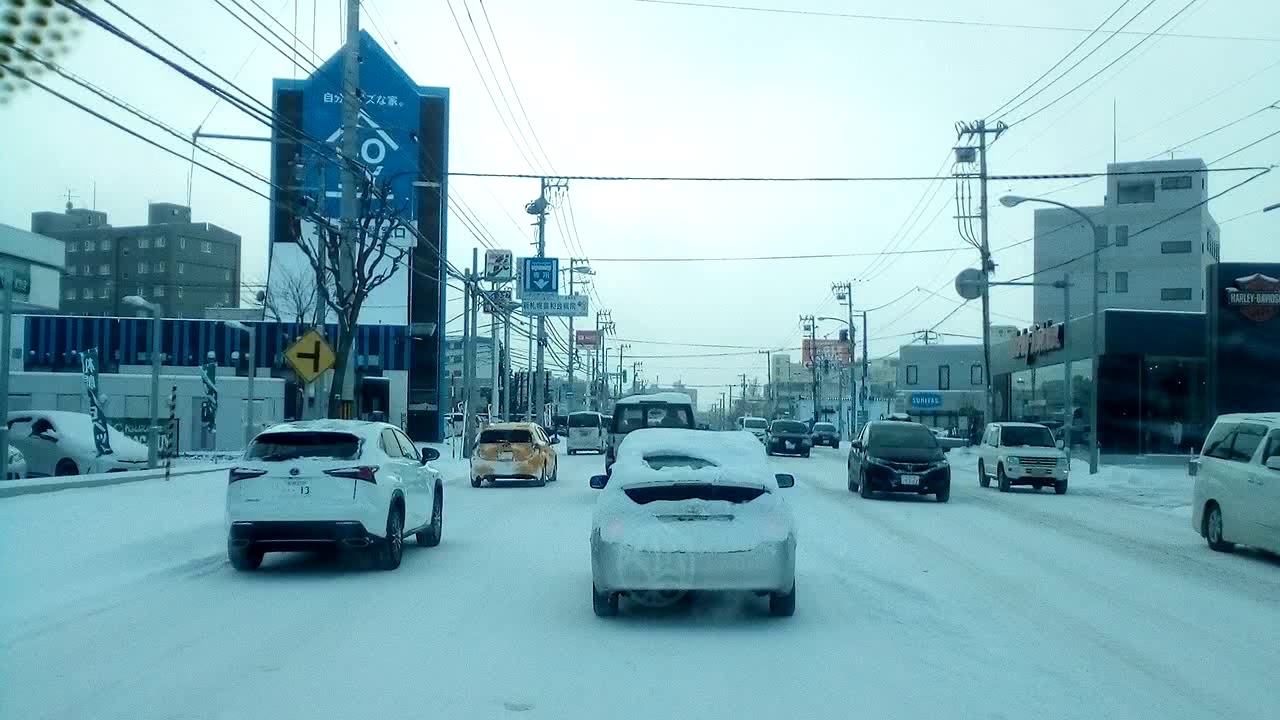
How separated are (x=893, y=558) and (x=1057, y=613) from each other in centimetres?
410

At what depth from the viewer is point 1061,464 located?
98.1ft

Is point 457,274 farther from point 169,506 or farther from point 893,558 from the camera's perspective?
point 893,558

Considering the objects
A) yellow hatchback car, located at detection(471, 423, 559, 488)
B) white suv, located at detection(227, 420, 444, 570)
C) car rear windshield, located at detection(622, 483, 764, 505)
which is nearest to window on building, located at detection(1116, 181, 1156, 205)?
yellow hatchback car, located at detection(471, 423, 559, 488)

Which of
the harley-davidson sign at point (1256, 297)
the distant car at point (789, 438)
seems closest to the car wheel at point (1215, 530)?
the harley-davidson sign at point (1256, 297)

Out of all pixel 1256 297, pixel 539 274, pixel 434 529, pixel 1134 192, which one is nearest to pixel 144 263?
pixel 539 274

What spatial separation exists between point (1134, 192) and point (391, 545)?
76.0 metres

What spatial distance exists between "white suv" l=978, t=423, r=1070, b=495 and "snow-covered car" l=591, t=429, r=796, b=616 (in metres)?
21.2

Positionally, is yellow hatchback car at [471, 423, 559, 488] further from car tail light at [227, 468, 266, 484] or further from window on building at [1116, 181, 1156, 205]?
window on building at [1116, 181, 1156, 205]

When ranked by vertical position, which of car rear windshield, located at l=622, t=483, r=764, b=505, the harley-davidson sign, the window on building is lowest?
car rear windshield, located at l=622, t=483, r=764, b=505

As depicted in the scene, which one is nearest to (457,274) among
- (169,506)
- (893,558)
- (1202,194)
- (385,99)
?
(169,506)

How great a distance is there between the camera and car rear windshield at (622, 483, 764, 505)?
1023 cm

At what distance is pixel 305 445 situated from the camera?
1341 cm

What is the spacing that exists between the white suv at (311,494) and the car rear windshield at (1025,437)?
21.3m

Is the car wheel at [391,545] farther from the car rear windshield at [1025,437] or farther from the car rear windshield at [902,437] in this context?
the car rear windshield at [1025,437]
